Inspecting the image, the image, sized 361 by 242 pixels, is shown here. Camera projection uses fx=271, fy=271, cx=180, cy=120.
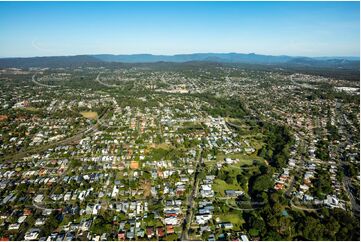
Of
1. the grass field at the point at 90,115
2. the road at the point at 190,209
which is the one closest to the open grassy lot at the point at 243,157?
the road at the point at 190,209

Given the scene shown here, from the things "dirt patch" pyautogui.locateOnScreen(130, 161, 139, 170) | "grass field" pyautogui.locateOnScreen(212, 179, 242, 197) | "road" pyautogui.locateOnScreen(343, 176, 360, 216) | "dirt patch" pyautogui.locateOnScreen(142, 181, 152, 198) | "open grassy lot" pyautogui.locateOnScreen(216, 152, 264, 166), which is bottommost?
"road" pyautogui.locateOnScreen(343, 176, 360, 216)

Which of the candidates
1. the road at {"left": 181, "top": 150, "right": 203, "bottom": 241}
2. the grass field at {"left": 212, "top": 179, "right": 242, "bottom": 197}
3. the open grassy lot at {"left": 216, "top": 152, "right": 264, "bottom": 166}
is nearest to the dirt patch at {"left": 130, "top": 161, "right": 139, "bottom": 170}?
the road at {"left": 181, "top": 150, "right": 203, "bottom": 241}

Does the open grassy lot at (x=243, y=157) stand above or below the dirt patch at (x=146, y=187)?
above

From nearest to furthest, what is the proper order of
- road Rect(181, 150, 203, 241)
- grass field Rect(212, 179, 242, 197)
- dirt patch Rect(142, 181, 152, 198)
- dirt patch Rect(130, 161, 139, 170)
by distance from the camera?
road Rect(181, 150, 203, 241)
dirt patch Rect(142, 181, 152, 198)
grass field Rect(212, 179, 242, 197)
dirt patch Rect(130, 161, 139, 170)

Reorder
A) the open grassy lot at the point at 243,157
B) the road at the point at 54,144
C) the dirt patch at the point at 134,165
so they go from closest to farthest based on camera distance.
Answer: the dirt patch at the point at 134,165 < the open grassy lot at the point at 243,157 < the road at the point at 54,144

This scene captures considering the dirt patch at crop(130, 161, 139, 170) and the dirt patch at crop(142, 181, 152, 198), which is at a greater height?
the dirt patch at crop(130, 161, 139, 170)

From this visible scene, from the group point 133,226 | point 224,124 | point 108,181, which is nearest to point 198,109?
point 224,124

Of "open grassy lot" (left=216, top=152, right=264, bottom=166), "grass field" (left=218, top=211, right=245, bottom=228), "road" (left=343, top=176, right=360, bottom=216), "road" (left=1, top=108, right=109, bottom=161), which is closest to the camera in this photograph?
"grass field" (left=218, top=211, right=245, bottom=228)

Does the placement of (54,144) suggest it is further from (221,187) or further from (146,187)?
(221,187)

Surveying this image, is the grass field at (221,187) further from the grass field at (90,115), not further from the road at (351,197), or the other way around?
the grass field at (90,115)

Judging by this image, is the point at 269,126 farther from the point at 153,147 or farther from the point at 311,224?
the point at 311,224

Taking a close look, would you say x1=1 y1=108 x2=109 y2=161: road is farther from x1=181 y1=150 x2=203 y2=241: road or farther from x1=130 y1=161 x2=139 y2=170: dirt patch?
x1=181 y1=150 x2=203 y2=241: road

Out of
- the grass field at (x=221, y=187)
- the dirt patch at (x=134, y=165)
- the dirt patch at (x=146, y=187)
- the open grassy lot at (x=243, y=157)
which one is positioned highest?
the dirt patch at (x=134, y=165)
